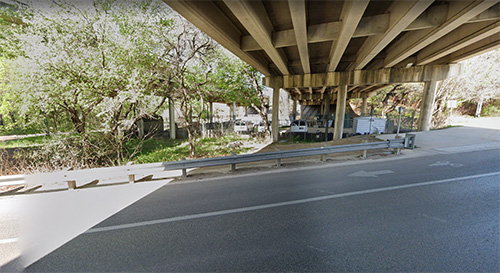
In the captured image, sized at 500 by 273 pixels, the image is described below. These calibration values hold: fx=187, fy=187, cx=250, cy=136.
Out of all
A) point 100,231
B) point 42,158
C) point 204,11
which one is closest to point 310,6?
point 204,11

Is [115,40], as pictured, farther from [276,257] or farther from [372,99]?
[372,99]

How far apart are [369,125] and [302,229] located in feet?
57.0

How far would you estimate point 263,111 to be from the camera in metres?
19.0

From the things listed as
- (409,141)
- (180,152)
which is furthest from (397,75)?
(180,152)

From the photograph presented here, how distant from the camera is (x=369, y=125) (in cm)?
1700

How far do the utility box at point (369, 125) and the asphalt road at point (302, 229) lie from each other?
1292cm

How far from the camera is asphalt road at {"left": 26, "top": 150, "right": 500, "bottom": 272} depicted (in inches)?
94.8

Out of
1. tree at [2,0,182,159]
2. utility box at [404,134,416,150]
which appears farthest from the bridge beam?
tree at [2,0,182,159]

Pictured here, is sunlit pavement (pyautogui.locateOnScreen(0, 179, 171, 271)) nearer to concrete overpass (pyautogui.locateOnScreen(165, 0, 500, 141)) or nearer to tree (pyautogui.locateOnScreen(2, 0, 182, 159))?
concrete overpass (pyautogui.locateOnScreen(165, 0, 500, 141))

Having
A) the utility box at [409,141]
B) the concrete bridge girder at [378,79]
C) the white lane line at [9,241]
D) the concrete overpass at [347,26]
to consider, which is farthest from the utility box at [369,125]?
the white lane line at [9,241]

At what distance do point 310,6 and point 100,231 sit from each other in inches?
319

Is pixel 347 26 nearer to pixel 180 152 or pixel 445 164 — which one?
pixel 445 164

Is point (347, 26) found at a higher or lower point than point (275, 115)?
higher

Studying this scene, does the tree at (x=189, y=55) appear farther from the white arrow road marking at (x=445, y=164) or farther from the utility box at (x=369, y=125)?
the utility box at (x=369, y=125)
